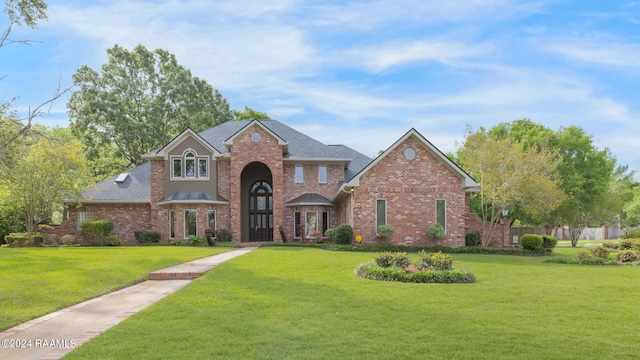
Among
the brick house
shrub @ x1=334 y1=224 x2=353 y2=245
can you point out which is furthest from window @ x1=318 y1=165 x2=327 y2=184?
shrub @ x1=334 y1=224 x2=353 y2=245

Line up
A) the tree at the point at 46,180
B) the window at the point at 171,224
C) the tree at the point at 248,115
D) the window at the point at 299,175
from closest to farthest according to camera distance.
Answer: the tree at the point at 46,180 < the window at the point at 171,224 < the window at the point at 299,175 < the tree at the point at 248,115

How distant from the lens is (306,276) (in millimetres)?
13062

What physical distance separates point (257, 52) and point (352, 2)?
→ 448 centimetres

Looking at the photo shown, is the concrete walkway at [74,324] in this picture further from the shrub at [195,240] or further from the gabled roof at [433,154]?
the shrub at [195,240]

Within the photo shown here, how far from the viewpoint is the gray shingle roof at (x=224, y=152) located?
31344 mm

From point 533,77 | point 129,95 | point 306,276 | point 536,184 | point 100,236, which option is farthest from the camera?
point 129,95

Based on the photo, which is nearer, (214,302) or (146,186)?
(214,302)

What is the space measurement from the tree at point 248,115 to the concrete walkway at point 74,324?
1407 inches

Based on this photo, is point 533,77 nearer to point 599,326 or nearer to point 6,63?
point 599,326

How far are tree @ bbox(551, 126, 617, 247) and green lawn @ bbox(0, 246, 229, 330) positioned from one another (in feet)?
100

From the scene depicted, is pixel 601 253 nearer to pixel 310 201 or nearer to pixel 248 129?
pixel 310 201

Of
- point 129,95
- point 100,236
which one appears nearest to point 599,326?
point 100,236

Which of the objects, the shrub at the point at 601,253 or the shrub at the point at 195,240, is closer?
the shrub at the point at 601,253

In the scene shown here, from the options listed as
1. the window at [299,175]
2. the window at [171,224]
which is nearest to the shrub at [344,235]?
the window at [299,175]
